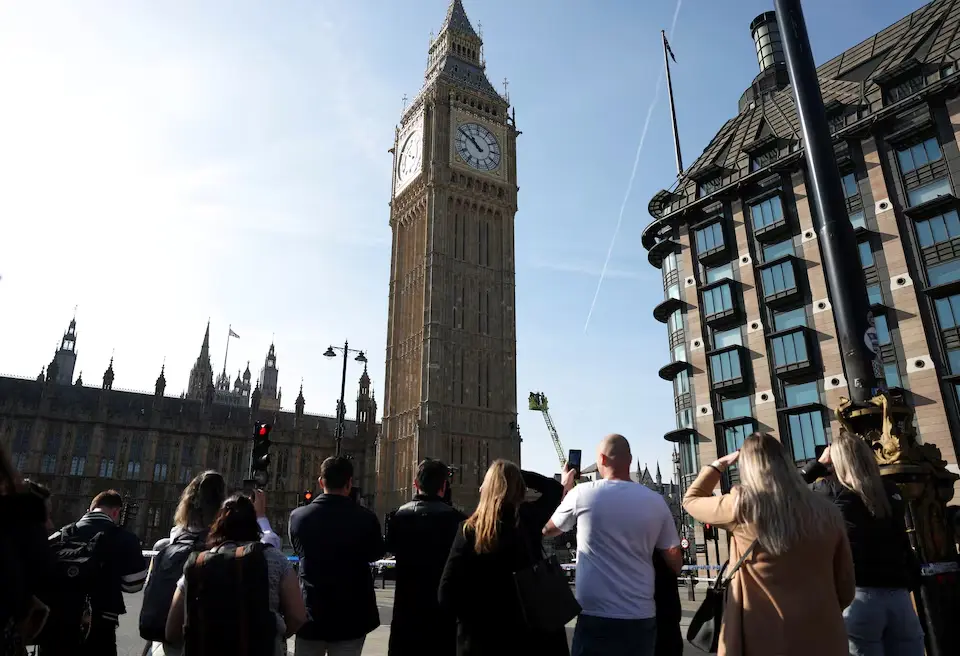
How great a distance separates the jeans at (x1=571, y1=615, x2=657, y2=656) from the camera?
4242mm

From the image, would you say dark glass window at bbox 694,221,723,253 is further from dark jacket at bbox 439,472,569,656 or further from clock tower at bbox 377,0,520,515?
dark jacket at bbox 439,472,569,656

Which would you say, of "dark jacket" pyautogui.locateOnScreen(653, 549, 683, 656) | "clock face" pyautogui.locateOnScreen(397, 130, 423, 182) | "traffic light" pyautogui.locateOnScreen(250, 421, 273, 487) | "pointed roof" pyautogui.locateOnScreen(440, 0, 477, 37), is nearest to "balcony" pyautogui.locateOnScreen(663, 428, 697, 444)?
"traffic light" pyautogui.locateOnScreen(250, 421, 273, 487)

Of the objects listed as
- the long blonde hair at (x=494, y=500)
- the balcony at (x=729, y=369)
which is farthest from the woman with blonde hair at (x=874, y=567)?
the balcony at (x=729, y=369)

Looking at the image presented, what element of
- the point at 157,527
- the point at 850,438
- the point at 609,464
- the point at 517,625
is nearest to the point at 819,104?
the point at 850,438

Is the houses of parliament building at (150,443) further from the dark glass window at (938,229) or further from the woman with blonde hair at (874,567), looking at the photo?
the woman with blonde hair at (874,567)

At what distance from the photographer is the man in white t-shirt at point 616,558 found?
14.0 feet

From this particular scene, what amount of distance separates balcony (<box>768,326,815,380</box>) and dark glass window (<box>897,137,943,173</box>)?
8.12 meters

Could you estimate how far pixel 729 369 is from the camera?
31.8 metres

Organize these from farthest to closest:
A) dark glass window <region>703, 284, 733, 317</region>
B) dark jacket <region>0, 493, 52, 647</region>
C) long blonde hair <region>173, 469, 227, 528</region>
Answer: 1. dark glass window <region>703, 284, 733, 317</region>
2. long blonde hair <region>173, 469, 227, 528</region>
3. dark jacket <region>0, 493, 52, 647</region>

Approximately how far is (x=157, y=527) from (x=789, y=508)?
64.0 m

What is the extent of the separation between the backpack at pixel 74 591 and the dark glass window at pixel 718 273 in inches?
1252

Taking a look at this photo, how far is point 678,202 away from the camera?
121 ft

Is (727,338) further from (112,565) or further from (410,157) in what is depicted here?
(410,157)

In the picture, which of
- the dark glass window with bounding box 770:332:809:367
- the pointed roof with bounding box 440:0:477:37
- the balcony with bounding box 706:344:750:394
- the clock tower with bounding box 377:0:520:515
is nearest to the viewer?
the dark glass window with bounding box 770:332:809:367
